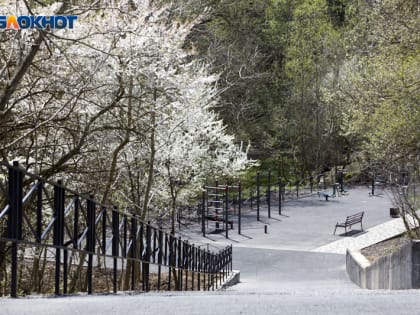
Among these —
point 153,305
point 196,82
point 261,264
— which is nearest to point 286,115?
point 261,264

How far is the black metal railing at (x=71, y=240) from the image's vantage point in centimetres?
571

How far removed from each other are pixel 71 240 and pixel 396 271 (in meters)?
6.54

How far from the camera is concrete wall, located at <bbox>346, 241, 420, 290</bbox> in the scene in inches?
409

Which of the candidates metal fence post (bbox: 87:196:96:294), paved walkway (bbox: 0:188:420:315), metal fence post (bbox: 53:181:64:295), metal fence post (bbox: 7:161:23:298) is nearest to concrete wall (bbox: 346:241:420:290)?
paved walkway (bbox: 0:188:420:315)

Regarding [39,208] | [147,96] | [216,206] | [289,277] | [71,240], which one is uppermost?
[147,96]

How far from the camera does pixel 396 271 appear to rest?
1170cm

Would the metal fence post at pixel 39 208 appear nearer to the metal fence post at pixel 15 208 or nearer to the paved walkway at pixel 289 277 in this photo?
the metal fence post at pixel 15 208

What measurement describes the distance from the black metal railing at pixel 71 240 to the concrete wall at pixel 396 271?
3837mm

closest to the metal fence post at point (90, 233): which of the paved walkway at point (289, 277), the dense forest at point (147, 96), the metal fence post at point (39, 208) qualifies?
the paved walkway at point (289, 277)

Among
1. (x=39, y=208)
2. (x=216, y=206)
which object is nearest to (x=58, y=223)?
(x=39, y=208)

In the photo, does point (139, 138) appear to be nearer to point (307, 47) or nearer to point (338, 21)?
point (307, 47)

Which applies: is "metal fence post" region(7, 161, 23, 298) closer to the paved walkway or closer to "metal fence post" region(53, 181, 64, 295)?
the paved walkway

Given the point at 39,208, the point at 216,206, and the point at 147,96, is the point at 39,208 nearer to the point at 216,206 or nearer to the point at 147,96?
the point at 147,96

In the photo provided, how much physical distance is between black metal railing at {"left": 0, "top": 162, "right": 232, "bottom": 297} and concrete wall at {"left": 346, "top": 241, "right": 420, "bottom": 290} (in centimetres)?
384
